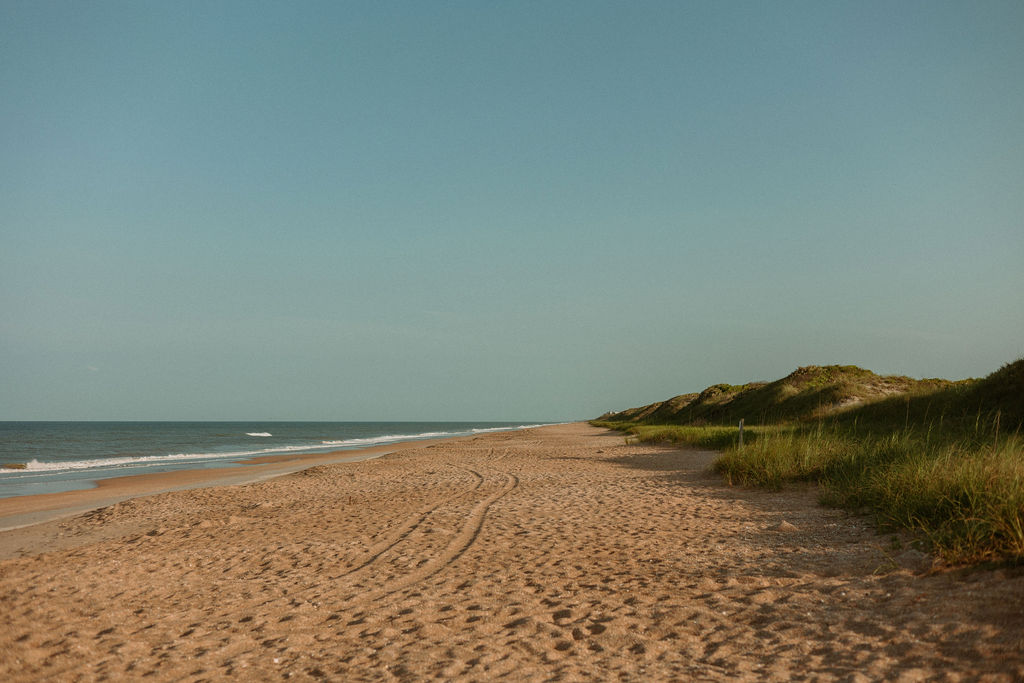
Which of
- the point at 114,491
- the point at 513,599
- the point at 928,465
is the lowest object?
the point at 114,491

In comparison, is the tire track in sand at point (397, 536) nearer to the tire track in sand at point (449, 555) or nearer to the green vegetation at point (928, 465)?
the tire track in sand at point (449, 555)


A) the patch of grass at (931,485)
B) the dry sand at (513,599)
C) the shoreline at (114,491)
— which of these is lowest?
the shoreline at (114,491)

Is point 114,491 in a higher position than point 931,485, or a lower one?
lower

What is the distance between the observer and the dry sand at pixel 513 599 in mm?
5086

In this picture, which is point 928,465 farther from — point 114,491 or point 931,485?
point 114,491

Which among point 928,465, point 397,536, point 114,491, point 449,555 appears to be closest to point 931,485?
point 928,465

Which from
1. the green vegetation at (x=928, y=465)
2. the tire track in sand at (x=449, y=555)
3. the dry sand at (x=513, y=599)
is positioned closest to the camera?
the dry sand at (x=513, y=599)

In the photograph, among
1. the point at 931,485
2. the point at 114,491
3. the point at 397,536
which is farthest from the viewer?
the point at 114,491

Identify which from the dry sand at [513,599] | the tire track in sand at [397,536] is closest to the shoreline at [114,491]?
the dry sand at [513,599]

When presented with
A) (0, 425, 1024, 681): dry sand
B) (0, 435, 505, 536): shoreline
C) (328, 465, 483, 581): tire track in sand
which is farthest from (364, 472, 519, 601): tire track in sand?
(0, 435, 505, 536): shoreline

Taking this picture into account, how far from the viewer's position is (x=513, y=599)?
6797 millimetres

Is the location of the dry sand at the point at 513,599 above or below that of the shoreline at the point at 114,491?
above

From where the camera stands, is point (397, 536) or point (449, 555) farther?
point (397, 536)

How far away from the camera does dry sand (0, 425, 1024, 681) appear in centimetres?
509
